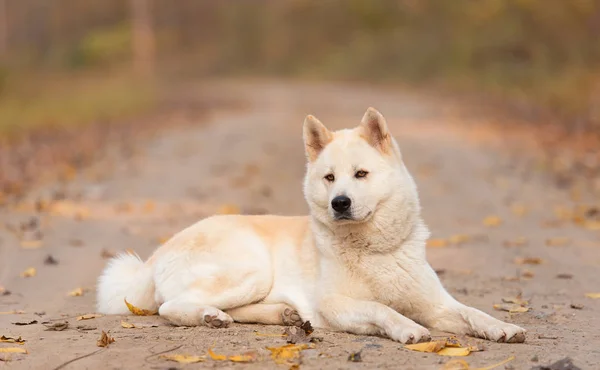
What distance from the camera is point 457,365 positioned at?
4.31m

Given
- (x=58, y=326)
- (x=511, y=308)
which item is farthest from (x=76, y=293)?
(x=511, y=308)

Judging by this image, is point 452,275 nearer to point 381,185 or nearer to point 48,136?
point 381,185

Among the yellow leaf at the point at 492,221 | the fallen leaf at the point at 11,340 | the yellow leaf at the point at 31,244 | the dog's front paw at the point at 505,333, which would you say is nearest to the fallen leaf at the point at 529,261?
the yellow leaf at the point at 492,221

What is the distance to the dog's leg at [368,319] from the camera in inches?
188

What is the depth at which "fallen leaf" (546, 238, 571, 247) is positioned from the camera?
8302mm

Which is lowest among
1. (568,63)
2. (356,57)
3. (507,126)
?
(507,126)

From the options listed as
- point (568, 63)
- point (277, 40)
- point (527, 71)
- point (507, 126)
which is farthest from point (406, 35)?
point (507, 126)

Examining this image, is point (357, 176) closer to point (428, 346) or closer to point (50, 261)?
point (428, 346)

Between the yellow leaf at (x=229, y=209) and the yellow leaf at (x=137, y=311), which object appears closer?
the yellow leaf at (x=137, y=311)

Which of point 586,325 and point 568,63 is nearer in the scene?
point 586,325

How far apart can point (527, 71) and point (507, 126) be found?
29.8 feet

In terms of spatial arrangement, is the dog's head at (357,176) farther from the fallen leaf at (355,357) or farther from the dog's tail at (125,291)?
the dog's tail at (125,291)

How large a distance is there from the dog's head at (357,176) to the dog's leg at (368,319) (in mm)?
510

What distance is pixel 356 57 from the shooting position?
41.8 metres
